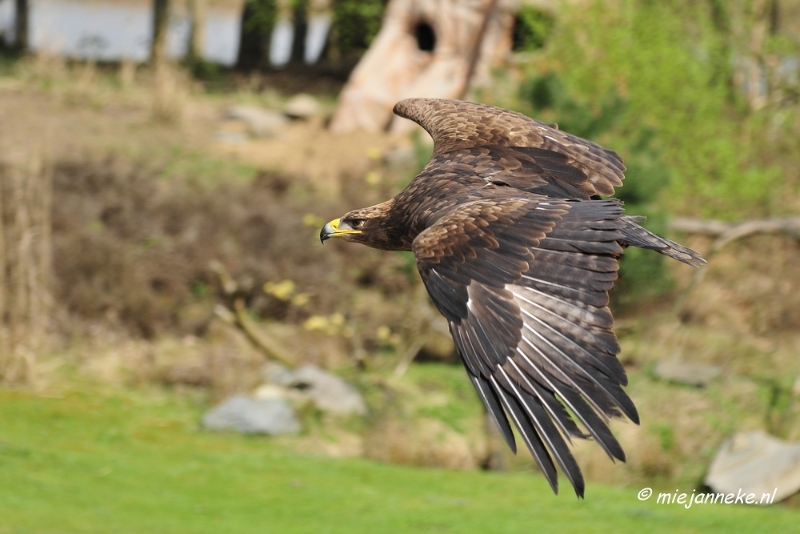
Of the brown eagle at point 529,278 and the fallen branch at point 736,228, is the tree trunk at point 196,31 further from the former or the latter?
the brown eagle at point 529,278

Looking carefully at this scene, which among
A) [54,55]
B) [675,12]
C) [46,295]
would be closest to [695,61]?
[675,12]

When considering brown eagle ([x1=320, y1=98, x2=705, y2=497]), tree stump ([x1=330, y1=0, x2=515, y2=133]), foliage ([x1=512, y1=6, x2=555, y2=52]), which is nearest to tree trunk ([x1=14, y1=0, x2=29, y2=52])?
tree stump ([x1=330, y1=0, x2=515, y2=133])

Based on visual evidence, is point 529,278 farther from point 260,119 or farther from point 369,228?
point 260,119

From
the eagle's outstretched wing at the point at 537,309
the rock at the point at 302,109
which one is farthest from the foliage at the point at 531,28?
the eagle's outstretched wing at the point at 537,309

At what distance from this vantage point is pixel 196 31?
2372cm

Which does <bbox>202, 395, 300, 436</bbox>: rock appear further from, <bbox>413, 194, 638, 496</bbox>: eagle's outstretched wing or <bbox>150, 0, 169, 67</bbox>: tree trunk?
<bbox>150, 0, 169, 67</bbox>: tree trunk

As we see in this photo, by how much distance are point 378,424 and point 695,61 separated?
7.12 meters

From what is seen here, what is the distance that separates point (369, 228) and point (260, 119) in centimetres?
1313

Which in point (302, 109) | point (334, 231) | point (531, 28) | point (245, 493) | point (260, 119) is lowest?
point (245, 493)

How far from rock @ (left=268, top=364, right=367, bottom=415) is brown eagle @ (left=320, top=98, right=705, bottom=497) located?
15.8 feet

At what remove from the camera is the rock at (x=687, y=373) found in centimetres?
1211

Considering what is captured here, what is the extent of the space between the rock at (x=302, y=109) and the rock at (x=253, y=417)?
9543 mm

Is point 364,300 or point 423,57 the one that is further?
point 423,57

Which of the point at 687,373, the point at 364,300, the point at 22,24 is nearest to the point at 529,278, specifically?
the point at 687,373
